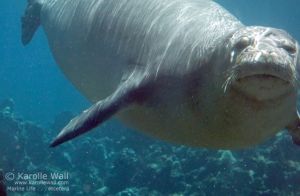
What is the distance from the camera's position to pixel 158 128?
4.70 m

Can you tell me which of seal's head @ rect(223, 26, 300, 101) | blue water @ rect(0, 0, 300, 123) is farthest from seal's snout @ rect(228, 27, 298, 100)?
blue water @ rect(0, 0, 300, 123)

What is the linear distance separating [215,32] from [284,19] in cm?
3752

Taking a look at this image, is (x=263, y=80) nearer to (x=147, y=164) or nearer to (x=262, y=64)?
(x=262, y=64)

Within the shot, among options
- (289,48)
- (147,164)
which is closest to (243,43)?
(289,48)

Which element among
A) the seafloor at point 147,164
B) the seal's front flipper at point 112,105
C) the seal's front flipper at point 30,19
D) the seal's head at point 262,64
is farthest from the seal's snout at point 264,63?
the seal's front flipper at point 30,19

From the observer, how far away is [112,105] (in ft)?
15.4

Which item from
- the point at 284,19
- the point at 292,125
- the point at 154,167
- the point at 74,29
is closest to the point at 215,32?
the point at 292,125

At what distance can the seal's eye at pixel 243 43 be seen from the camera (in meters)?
3.31

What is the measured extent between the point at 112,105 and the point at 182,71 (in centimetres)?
101

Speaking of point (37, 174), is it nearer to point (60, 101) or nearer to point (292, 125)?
point (292, 125)

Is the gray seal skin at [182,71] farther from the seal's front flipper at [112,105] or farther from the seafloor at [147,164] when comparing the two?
the seafloor at [147,164]

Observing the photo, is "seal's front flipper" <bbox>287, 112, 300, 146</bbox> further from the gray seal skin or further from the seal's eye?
the seal's eye

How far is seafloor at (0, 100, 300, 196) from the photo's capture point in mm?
9492

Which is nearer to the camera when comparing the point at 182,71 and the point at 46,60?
the point at 182,71
